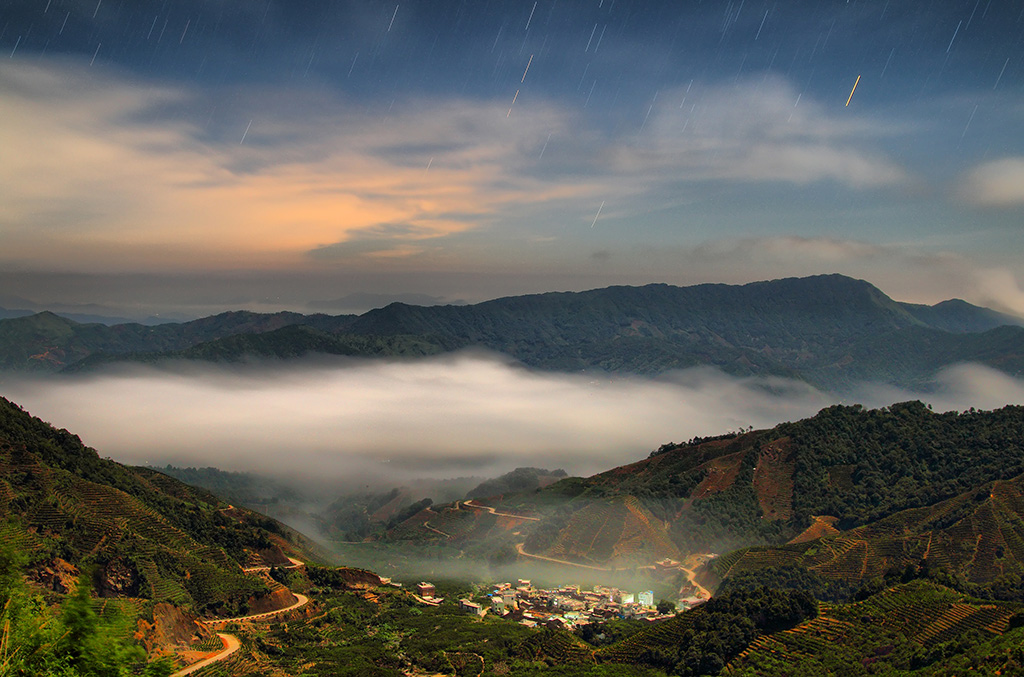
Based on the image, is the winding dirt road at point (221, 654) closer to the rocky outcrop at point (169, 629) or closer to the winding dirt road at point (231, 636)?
the winding dirt road at point (231, 636)

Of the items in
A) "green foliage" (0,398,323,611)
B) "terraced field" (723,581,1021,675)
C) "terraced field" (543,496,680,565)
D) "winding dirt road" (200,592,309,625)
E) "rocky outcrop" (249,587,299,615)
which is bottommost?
"winding dirt road" (200,592,309,625)

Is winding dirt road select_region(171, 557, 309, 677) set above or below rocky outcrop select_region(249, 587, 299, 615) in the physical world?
below

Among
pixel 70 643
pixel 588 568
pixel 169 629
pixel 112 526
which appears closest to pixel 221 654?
pixel 169 629

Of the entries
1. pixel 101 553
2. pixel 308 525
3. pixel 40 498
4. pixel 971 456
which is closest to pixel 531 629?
pixel 101 553

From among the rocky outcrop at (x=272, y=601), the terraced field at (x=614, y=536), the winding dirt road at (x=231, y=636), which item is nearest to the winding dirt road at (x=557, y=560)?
the terraced field at (x=614, y=536)

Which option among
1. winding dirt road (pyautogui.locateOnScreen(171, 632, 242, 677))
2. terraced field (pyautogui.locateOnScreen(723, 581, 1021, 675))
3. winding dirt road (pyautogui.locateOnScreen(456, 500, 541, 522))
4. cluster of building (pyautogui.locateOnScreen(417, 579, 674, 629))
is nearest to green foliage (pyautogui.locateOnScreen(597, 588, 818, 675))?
terraced field (pyautogui.locateOnScreen(723, 581, 1021, 675))

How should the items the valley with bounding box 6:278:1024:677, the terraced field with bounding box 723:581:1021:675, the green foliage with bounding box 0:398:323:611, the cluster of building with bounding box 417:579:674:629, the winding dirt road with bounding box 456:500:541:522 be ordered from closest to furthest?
the terraced field with bounding box 723:581:1021:675 → the valley with bounding box 6:278:1024:677 → the green foliage with bounding box 0:398:323:611 → the cluster of building with bounding box 417:579:674:629 → the winding dirt road with bounding box 456:500:541:522

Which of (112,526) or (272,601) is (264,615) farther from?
(112,526)

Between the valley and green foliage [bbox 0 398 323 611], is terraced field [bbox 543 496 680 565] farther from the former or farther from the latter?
A: green foliage [bbox 0 398 323 611]
